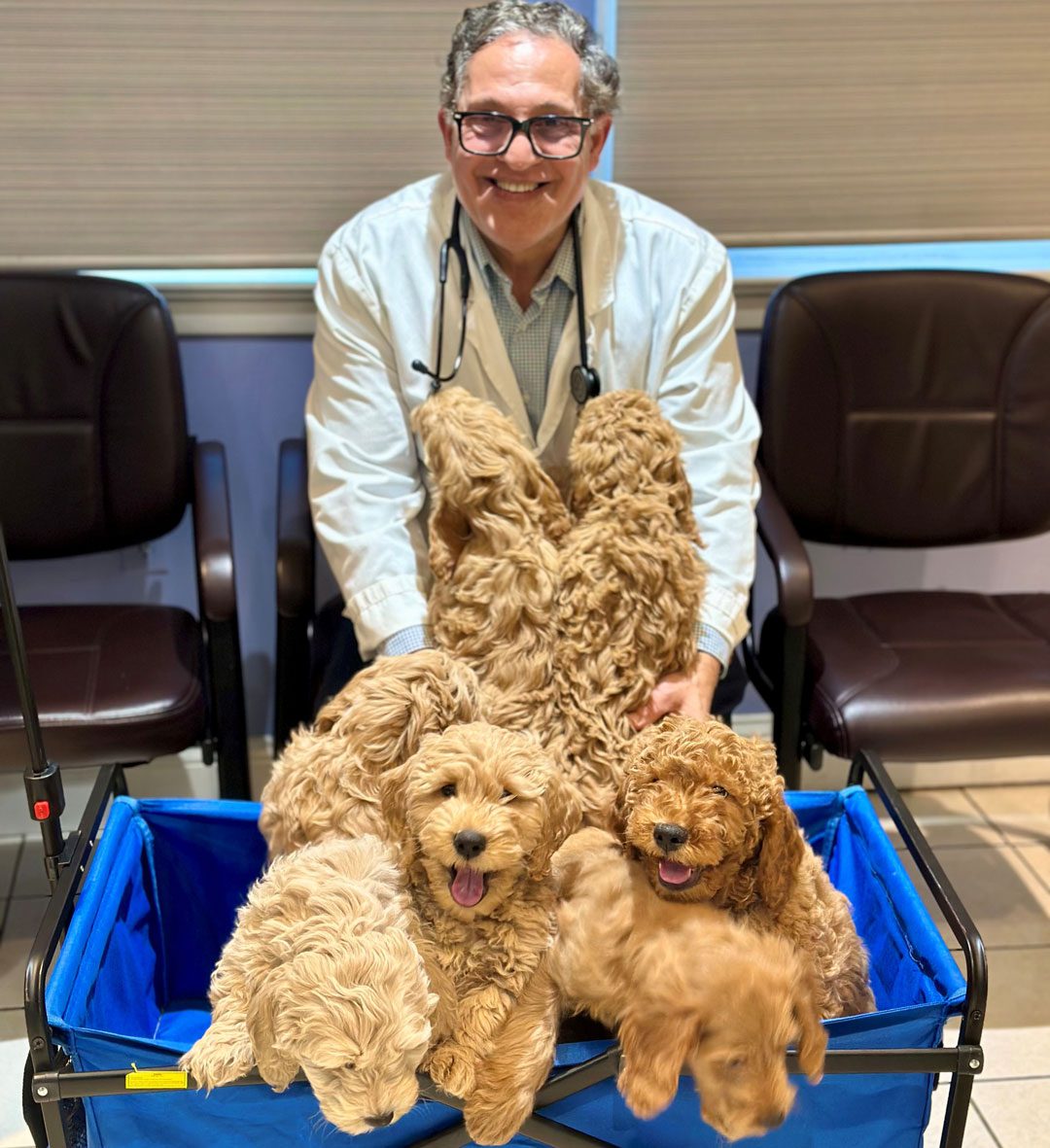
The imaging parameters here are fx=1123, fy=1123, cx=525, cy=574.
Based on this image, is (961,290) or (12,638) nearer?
(12,638)

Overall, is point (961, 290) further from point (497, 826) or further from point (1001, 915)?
point (497, 826)

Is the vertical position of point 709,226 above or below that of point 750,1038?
above

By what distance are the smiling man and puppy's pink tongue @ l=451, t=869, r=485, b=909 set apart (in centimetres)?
54

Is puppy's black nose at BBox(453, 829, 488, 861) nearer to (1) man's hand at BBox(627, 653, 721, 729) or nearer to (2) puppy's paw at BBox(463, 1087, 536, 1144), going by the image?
(2) puppy's paw at BBox(463, 1087, 536, 1144)

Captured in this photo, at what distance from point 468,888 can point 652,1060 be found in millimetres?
214

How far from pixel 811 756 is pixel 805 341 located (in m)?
0.75

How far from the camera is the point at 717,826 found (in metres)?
1.03

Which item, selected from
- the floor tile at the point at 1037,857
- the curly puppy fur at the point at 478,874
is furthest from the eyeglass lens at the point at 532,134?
the floor tile at the point at 1037,857

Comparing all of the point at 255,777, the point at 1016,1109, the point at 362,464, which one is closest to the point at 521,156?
the point at 362,464

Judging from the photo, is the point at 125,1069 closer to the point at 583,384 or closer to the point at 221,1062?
the point at 221,1062

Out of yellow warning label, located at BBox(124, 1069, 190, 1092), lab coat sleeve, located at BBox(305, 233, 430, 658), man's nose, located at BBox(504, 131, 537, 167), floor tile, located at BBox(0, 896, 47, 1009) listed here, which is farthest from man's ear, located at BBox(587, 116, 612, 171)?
floor tile, located at BBox(0, 896, 47, 1009)

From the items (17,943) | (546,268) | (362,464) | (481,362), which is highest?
(546,268)

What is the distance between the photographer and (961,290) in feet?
6.76

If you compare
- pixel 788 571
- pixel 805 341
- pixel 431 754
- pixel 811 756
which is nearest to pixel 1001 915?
pixel 811 756
